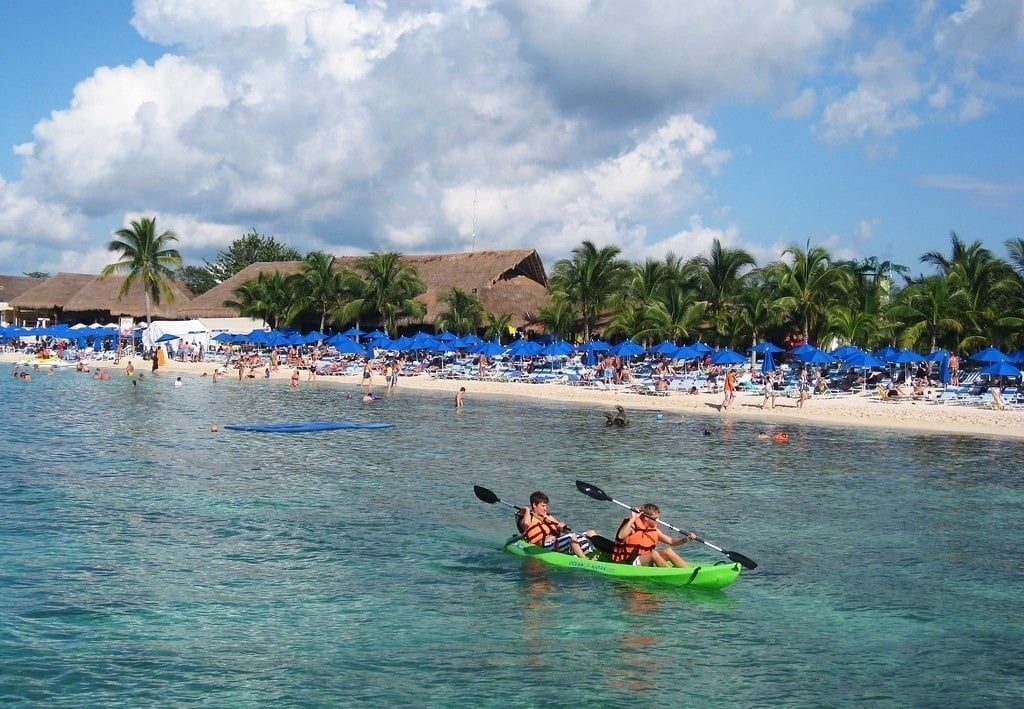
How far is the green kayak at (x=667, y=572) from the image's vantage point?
10.9 m

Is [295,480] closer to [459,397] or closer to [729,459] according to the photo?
[729,459]

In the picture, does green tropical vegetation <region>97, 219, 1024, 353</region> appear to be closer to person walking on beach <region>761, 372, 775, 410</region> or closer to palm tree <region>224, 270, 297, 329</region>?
palm tree <region>224, 270, 297, 329</region>

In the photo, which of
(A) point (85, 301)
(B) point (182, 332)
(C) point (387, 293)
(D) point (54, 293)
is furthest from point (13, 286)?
(C) point (387, 293)

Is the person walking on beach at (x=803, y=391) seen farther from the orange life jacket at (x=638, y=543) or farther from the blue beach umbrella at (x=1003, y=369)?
the orange life jacket at (x=638, y=543)

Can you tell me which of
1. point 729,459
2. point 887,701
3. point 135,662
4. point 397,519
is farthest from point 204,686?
point 729,459

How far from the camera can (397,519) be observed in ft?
47.7

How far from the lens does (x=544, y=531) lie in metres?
12.0

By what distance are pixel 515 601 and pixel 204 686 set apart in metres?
3.60

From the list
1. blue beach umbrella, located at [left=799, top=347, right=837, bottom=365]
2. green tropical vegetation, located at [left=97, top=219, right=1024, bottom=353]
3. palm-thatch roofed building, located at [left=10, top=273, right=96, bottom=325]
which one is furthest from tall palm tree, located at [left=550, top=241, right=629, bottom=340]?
palm-thatch roofed building, located at [left=10, top=273, right=96, bottom=325]

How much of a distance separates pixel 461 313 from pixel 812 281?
16.1 meters

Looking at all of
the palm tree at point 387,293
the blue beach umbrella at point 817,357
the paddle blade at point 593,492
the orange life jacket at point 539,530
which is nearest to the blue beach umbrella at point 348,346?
the palm tree at point 387,293

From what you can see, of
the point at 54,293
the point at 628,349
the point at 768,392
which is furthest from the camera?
the point at 54,293

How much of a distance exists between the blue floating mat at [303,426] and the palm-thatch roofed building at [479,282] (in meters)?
21.4

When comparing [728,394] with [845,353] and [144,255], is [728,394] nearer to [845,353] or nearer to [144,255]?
[845,353]
